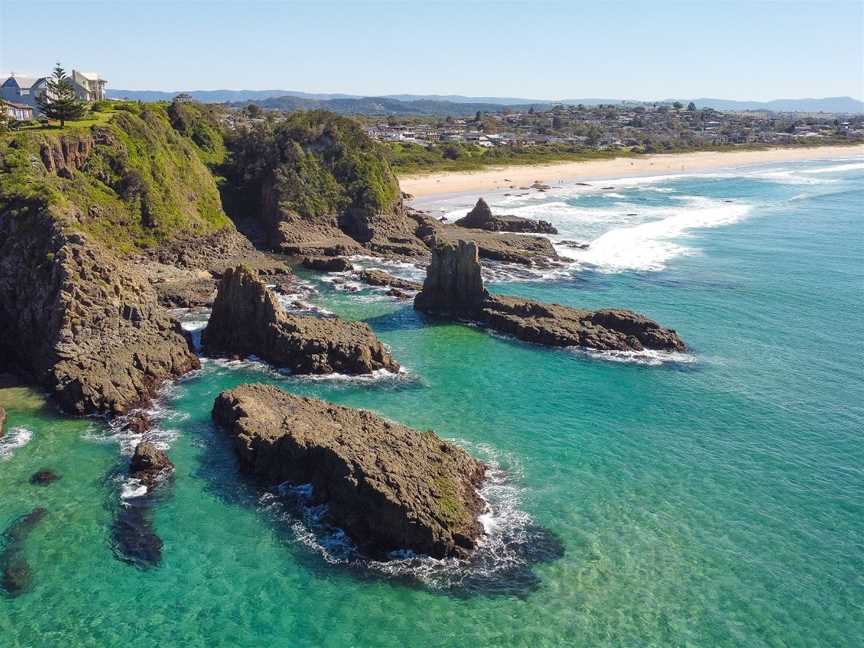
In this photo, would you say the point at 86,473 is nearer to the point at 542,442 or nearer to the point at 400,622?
the point at 400,622

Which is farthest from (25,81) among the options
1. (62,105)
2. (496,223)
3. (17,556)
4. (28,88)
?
(17,556)

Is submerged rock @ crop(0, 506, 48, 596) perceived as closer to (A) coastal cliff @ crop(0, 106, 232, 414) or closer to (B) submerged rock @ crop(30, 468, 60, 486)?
(B) submerged rock @ crop(30, 468, 60, 486)

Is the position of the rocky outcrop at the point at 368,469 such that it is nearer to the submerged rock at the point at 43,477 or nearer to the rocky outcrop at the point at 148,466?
the rocky outcrop at the point at 148,466

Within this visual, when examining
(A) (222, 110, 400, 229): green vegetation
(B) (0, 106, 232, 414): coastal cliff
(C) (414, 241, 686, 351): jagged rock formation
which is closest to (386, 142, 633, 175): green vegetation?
(A) (222, 110, 400, 229): green vegetation

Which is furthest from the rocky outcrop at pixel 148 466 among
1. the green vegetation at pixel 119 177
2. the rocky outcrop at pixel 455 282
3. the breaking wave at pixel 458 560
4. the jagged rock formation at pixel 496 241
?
the jagged rock formation at pixel 496 241

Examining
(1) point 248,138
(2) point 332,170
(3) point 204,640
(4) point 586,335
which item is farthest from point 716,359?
(1) point 248,138

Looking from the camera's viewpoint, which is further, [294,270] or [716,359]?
[294,270]
